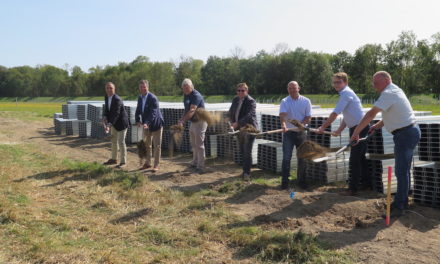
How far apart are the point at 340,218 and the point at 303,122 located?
7.41ft

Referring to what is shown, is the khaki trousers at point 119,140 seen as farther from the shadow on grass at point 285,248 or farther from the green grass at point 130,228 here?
the shadow on grass at point 285,248

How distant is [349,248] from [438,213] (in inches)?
93.1

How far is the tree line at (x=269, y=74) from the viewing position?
69125 millimetres

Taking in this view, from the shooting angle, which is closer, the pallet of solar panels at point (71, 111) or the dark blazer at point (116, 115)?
the dark blazer at point (116, 115)

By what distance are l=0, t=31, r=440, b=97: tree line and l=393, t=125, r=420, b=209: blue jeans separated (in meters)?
65.1

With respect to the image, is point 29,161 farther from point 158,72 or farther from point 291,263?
point 158,72

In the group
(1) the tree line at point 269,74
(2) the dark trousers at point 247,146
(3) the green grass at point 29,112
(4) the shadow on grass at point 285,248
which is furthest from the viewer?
(1) the tree line at point 269,74

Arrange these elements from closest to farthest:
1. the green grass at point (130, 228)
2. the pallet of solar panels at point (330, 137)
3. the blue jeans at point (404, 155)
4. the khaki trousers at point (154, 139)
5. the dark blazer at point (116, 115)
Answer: the green grass at point (130, 228), the blue jeans at point (404, 155), the pallet of solar panels at point (330, 137), the khaki trousers at point (154, 139), the dark blazer at point (116, 115)

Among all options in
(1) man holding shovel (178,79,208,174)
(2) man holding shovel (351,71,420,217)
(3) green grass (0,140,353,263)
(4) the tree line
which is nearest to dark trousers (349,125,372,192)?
(2) man holding shovel (351,71,420,217)

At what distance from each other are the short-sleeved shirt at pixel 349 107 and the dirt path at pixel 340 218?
145cm

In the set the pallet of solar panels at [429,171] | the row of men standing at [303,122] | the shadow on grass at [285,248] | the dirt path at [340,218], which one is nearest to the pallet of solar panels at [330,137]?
the row of men standing at [303,122]

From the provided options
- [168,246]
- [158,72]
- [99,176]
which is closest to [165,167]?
[99,176]

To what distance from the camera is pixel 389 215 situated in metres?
5.92

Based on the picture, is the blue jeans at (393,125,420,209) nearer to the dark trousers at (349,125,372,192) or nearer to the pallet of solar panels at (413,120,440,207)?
the pallet of solar panels at (413,120,440,207)
